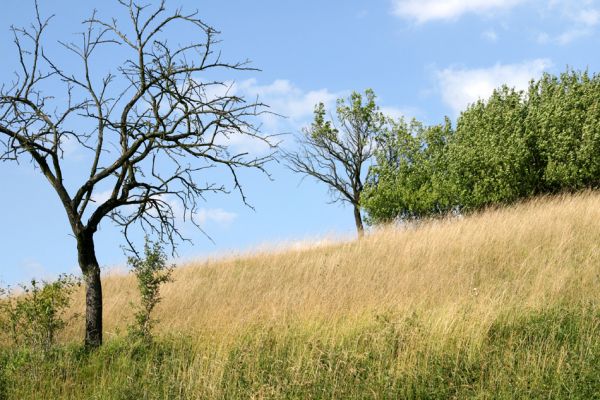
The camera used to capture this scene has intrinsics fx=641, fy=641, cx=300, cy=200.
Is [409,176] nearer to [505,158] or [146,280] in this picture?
[505,158]

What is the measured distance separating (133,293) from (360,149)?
19.8 m

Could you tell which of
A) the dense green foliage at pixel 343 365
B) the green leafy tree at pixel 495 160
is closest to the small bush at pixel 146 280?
the dense green foliage at pixel 343 365

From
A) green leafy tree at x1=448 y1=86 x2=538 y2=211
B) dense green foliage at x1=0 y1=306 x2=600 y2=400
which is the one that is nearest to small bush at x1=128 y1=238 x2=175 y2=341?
dense green foliage at x1=0 y1=306 x2=600 y2=400

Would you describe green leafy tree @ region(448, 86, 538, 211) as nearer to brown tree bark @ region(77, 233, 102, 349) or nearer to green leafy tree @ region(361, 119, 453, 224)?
green leafy tree @ region(361, 119, 453, 224)

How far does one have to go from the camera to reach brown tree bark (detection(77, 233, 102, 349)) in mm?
11211

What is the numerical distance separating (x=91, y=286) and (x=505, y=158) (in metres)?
22.1

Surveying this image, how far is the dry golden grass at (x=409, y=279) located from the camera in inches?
468

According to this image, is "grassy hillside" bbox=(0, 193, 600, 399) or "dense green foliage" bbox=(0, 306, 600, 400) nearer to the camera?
"dense green foliage" bbox=(0, 306, 600, 400)

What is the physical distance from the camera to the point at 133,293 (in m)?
19.6

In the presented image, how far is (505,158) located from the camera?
28.9 m

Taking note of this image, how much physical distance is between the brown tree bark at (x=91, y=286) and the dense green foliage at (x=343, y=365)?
0.36 metres

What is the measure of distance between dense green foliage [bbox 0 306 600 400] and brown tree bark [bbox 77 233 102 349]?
14.4 inches

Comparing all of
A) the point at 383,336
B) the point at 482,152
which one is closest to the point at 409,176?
the point at 482,152

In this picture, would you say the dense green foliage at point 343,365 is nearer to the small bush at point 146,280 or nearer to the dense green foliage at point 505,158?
the small bush at point 146,280
